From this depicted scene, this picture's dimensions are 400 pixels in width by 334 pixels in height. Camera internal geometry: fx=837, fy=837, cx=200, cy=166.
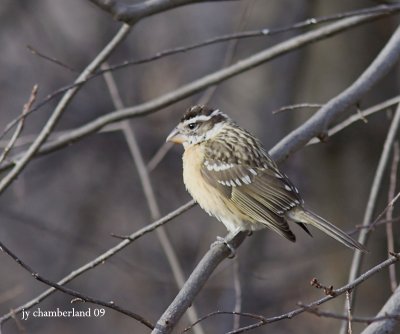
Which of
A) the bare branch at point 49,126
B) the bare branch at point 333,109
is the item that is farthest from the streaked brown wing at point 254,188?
the bare branch at point 49,126

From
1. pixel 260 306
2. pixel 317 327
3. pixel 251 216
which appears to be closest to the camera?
pixel 251 216

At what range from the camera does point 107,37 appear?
1041cm

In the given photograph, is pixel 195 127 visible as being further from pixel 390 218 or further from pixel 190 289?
pixel 190 289

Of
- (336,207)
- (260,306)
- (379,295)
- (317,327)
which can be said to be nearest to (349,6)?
(336,207)

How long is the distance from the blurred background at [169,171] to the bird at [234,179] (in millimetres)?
1852

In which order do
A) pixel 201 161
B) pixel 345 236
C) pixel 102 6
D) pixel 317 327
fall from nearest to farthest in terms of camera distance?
pixel 102 6 → pixel 345 236 → pixel 201 161 → pixel 317 327

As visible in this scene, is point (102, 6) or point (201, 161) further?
point (201, 161)

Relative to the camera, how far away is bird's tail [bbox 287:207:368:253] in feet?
15.6

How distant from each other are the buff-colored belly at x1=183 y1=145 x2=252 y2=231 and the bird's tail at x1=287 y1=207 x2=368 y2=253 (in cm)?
34

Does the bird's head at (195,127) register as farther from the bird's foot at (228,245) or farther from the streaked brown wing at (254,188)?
the bird's foot at (228,245)

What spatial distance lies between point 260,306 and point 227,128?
11.1ft

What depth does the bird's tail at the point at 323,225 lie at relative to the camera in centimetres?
474

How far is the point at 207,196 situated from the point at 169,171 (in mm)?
4121

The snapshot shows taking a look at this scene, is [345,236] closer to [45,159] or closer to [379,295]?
[379,295]
